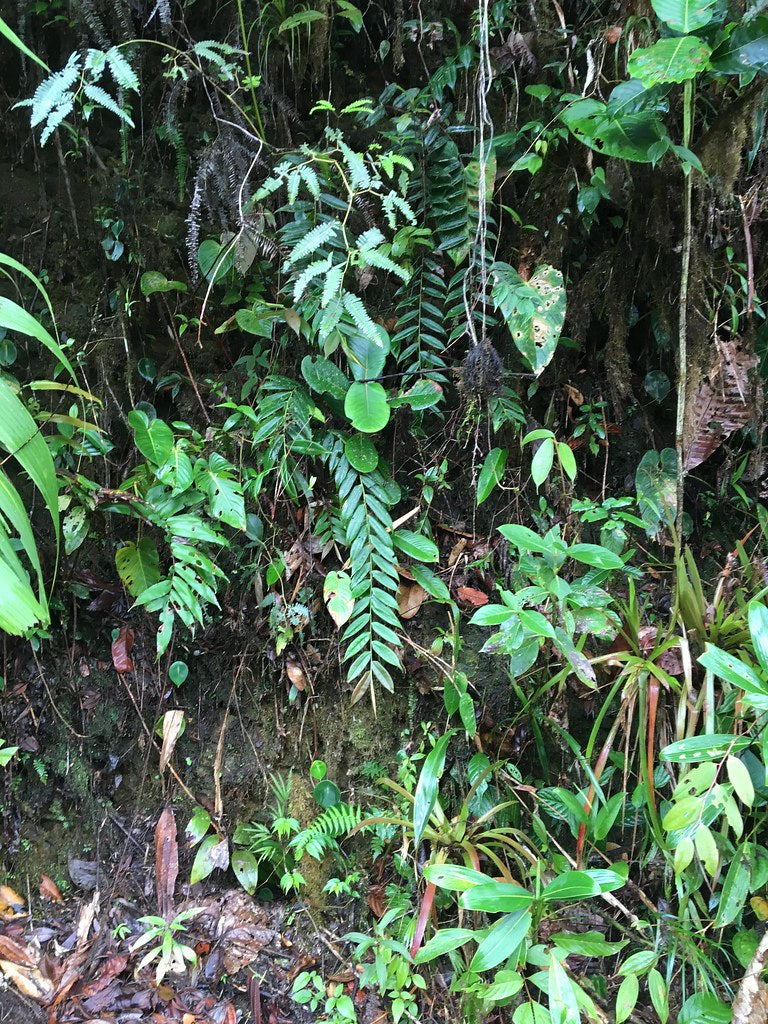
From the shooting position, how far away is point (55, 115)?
149 centimetres

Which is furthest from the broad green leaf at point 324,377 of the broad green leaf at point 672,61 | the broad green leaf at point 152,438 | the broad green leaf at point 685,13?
the broad green leaf at point 685,13

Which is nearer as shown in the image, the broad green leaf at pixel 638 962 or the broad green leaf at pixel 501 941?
the broad green leaf at pixel 501 941

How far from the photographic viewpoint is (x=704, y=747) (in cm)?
117

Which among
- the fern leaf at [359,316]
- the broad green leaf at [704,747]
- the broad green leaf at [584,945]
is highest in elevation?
the fern leaf at [359,316]

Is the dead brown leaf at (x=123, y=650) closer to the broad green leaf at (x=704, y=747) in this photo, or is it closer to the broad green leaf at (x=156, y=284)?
the broad green leaf at (x=156, y=284)

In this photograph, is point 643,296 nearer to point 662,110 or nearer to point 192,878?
point 662,110

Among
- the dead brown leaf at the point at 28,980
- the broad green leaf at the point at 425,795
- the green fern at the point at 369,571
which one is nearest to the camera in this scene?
the broad green leaf at the point at 425,795

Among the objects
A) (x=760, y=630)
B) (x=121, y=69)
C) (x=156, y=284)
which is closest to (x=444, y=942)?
(x=760, y=630)

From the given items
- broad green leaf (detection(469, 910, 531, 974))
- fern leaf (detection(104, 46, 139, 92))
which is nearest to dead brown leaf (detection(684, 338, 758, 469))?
broad green leaf (detection(469, 910, 531, 974))

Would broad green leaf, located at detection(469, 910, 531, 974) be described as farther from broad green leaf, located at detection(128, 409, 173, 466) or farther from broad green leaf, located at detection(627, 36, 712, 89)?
broad green leaf, located at detection(627, 36, 712, 89)

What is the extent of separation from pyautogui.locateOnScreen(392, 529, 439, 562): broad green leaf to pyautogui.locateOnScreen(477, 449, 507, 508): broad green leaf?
0.69ft

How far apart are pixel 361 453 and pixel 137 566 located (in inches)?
30.0

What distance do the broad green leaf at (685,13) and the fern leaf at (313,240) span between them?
0.86 meters

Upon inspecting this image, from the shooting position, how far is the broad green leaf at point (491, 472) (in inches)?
70.7
